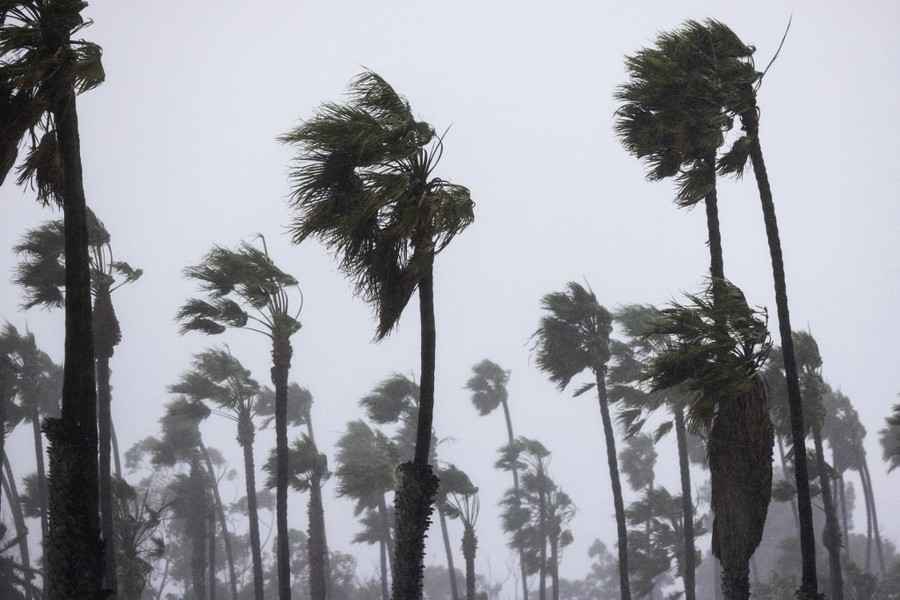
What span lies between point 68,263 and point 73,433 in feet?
6.89

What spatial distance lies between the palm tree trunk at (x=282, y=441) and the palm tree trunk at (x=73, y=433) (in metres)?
9.76

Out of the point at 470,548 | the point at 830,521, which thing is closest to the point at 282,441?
the point at 830,521

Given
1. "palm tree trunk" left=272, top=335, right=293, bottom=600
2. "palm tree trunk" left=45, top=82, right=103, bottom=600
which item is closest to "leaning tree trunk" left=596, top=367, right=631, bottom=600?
"palm tree trunk" left=272, top=335, right=293, bottom=600

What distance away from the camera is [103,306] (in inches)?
804

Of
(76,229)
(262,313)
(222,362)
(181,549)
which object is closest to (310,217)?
(76,229)

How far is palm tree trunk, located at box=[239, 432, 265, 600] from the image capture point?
84.6ft

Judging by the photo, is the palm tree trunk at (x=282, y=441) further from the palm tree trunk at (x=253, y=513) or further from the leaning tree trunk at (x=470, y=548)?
the leaning tree trunk at (x=470, y=548)

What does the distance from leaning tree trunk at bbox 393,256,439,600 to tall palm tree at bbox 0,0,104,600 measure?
13.2 ft

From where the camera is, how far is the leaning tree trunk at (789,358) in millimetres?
12984

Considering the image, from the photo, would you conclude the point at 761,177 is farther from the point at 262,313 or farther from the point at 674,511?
the point at 674,511

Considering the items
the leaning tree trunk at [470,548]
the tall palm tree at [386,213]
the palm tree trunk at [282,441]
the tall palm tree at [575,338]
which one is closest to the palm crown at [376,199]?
the tall palm tree at [386,213]

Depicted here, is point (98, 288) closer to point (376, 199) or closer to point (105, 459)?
point (105, 459)

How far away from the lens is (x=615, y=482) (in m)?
24.8

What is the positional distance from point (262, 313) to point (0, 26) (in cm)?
1099
